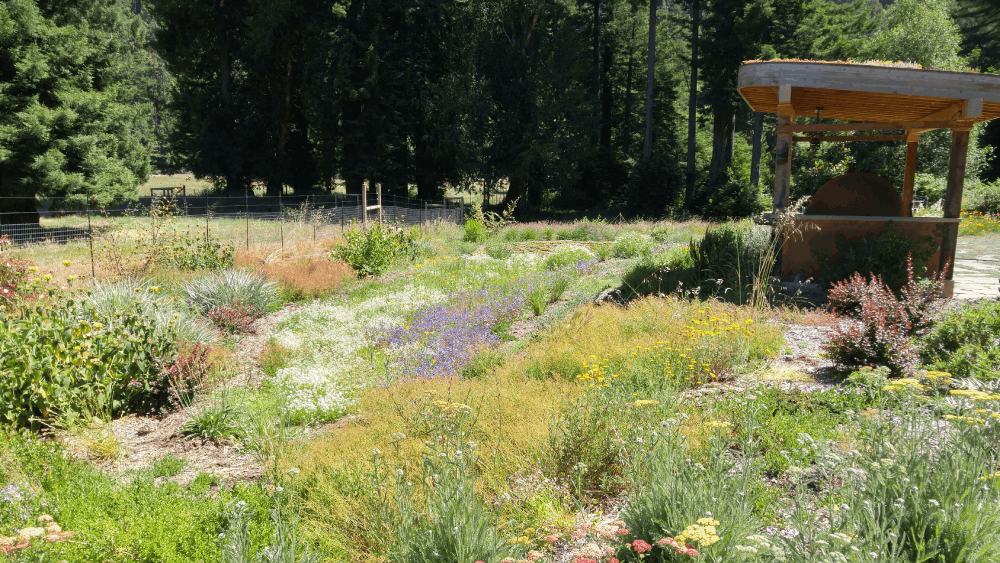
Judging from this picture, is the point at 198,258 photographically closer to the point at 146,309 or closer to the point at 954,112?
the point at 146,309

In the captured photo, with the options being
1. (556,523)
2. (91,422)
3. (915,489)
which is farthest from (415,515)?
(91,422)

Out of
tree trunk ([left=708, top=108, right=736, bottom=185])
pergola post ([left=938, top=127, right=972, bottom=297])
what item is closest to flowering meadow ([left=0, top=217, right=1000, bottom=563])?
pergola post ([left=938, top=127, right=972, bottom=297])

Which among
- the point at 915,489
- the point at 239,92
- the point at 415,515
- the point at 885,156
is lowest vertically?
the point at 415,515

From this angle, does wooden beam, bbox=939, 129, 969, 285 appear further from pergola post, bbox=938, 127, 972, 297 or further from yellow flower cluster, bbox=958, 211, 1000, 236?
yellow flower cluster, bbox=958, 211, 1000, 236

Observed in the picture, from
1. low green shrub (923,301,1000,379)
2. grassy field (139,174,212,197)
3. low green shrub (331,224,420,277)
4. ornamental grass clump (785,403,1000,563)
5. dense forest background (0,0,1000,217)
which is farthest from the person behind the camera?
grassy field (139,174,212,197)

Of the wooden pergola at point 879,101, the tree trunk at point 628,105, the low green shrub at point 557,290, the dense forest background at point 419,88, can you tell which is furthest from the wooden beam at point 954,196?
the tree trunk at point 628,105

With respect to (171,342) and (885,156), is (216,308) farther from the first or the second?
(885,156)

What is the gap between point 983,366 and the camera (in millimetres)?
4148

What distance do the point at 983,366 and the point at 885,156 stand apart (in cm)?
1509

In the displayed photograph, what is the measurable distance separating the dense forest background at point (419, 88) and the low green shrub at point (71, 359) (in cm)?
1714

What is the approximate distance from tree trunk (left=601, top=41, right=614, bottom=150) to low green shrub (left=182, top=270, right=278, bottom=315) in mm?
31374

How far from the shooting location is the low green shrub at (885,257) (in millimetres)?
7309

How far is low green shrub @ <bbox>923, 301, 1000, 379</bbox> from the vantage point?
4.36m

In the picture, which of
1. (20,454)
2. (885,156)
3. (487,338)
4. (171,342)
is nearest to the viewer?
(20,454)
